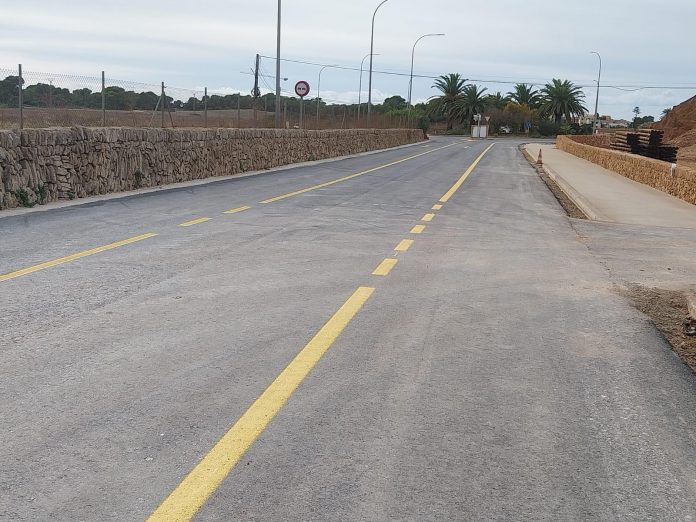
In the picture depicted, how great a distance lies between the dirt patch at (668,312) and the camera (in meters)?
5.97

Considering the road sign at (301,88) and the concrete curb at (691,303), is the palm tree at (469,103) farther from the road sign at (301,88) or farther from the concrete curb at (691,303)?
the concrete curb at (691,303)

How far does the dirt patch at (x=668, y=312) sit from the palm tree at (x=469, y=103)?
355 feet

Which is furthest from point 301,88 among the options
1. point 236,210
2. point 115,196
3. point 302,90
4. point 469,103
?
point 469,103

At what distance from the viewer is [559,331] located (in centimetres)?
621

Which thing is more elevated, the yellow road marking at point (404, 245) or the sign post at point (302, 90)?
the sign post at point (302, 90)

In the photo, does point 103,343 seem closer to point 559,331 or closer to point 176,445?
point 176,445

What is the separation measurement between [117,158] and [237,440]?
14067 mm

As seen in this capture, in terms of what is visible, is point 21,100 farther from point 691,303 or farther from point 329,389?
point 691,303

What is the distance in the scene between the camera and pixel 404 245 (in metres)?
10.3

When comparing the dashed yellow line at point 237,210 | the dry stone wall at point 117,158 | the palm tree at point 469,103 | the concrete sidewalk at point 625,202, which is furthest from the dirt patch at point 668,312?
the palm tree at point 469,103

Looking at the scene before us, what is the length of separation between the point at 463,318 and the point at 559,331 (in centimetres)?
79

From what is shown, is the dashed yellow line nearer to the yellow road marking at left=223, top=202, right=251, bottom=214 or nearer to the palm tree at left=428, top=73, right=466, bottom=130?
the yellow road marking at left=223, top=202, right=251, bottom=214

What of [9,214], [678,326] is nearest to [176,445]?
[678,326]

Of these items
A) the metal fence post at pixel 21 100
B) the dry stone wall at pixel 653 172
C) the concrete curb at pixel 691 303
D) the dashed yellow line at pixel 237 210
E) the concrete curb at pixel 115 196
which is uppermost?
the metal fence post at pixel 21 100
